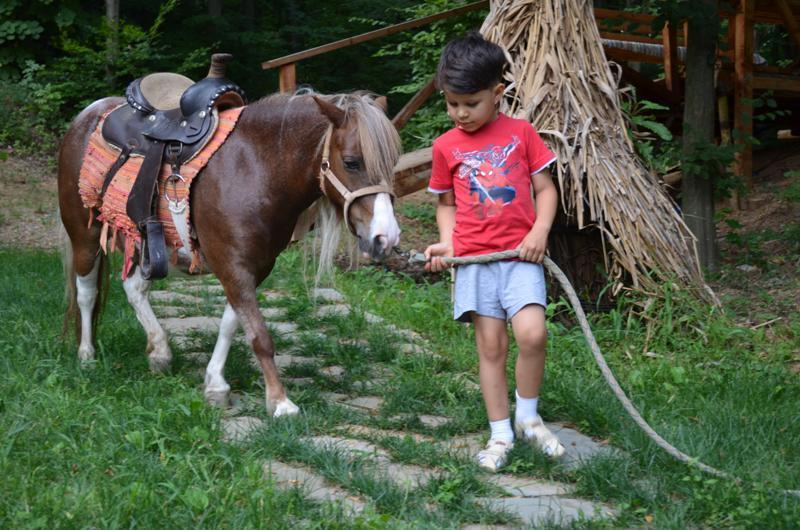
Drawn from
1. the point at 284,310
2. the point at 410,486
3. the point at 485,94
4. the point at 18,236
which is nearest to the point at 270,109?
the point at 485,94

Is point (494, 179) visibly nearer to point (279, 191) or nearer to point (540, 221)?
point (540, 221)

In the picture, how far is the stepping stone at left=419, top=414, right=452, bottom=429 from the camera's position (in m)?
4.14

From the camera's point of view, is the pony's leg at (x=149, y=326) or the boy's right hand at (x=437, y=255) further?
the pony's leg at (x=149, y=326)

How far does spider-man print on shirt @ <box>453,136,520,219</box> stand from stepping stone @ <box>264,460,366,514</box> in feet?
3.94

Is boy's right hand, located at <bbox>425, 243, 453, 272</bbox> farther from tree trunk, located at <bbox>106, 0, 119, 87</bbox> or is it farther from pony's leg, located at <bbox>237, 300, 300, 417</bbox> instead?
tree trunk, located at <bbox>106, 0, 119, 87</bbox>

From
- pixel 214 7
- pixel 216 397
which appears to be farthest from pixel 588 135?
pixel 214 7

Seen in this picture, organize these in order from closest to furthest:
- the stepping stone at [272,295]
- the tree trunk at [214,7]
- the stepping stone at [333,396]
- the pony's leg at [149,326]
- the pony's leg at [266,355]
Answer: the pony's leg at [266,355]
the stepping stone at [333,396]
the pony's leg at [149,326]
the stepping stone at [272,295]
the tree trunk at [214,7]

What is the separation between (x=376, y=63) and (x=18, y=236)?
412 inches

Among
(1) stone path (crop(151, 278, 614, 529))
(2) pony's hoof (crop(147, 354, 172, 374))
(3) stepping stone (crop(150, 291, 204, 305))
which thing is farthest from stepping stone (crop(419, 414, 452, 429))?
(3) stepping stone (crop(150, 291, 204, 305))

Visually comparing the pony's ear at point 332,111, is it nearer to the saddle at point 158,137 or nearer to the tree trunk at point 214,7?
the saddle at point 158,137

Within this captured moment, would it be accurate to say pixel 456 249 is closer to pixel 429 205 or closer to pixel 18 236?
pixel 429 205

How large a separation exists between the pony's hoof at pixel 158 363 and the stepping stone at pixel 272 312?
159cm

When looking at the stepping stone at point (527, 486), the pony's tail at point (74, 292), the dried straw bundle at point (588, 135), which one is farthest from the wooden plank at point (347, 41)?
the stepping stone at point (527, 486)

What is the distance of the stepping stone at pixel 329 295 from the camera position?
22.6 ft
